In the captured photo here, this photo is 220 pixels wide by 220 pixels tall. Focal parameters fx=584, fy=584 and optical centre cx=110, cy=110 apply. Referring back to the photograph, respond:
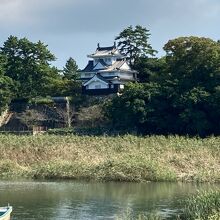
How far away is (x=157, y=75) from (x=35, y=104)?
41.1 ft

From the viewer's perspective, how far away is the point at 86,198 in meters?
24.5

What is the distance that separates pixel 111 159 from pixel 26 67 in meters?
32.7

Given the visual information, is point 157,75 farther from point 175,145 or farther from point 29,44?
point 175,145

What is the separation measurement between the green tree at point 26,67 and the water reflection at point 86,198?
32.7 m

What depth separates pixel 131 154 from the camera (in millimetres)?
32969

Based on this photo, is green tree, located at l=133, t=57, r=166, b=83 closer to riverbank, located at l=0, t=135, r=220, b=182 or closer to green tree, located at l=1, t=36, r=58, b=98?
green tree, located at l=1, t=36, r=58, b=98

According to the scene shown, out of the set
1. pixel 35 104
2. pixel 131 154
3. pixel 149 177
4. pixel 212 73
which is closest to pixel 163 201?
pixel 149 177

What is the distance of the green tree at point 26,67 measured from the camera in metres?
61.1

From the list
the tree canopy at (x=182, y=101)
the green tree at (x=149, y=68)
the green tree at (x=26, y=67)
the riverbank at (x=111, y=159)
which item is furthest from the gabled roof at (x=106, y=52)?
the riverbank at (x=111, y=159)

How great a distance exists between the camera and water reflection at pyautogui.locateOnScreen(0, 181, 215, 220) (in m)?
20.9

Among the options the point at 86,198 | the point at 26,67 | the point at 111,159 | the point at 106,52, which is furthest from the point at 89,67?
the point at 86,198

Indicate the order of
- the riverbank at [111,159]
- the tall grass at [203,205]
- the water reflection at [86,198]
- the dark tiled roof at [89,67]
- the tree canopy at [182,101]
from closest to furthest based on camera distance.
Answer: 1. the tall grass at [203,205]
2. the water reflection at [86,198]
3. the riverbank at [111,159]
4. the tree canopy at [182,101]
5. the dark tiled roof at [89,67]

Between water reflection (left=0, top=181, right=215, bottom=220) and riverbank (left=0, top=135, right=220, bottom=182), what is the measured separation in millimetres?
1130

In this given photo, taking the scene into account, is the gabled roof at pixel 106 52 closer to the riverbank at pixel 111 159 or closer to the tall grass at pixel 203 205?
the riverbank at pixel 111 159
